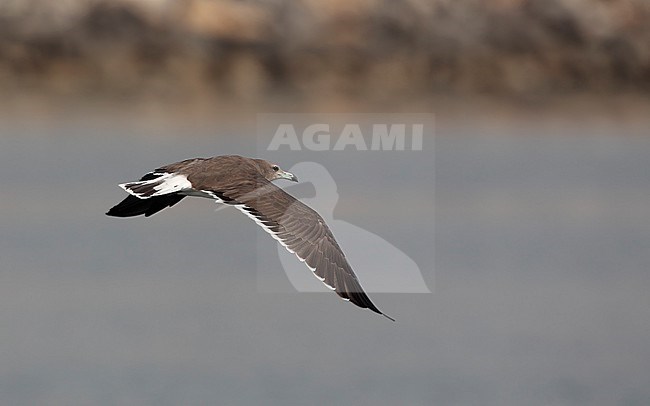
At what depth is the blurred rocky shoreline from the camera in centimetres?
1515

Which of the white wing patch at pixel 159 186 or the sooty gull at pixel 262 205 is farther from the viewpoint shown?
the white wing patch at pixel 159 186

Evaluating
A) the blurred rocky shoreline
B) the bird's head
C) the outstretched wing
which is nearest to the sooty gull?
the outstretched wing

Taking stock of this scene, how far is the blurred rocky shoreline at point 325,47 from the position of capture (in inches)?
596

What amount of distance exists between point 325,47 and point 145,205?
970 cm

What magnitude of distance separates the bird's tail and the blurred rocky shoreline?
8.73m

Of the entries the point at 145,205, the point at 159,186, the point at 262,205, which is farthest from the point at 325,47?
the point at 262,205

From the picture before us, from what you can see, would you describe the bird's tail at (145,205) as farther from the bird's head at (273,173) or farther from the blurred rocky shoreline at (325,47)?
the blurred rocky shoreline at (325,47)

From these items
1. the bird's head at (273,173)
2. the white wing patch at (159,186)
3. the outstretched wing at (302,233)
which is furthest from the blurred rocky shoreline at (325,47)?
the outstretched wing at (302,233)

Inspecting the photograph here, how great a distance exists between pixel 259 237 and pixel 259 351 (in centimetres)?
213

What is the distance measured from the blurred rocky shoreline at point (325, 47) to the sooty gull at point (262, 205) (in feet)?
29.2

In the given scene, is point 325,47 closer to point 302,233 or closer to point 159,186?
point 159,186

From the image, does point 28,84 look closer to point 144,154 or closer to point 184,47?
A: point 184,47

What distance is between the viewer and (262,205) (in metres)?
5.54

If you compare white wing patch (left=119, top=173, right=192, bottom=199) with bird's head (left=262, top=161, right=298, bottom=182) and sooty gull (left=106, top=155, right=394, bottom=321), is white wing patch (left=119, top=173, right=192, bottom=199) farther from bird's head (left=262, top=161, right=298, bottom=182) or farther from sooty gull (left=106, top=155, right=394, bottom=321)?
bird's head (left=262, top=161, right=298, bottom=182)
